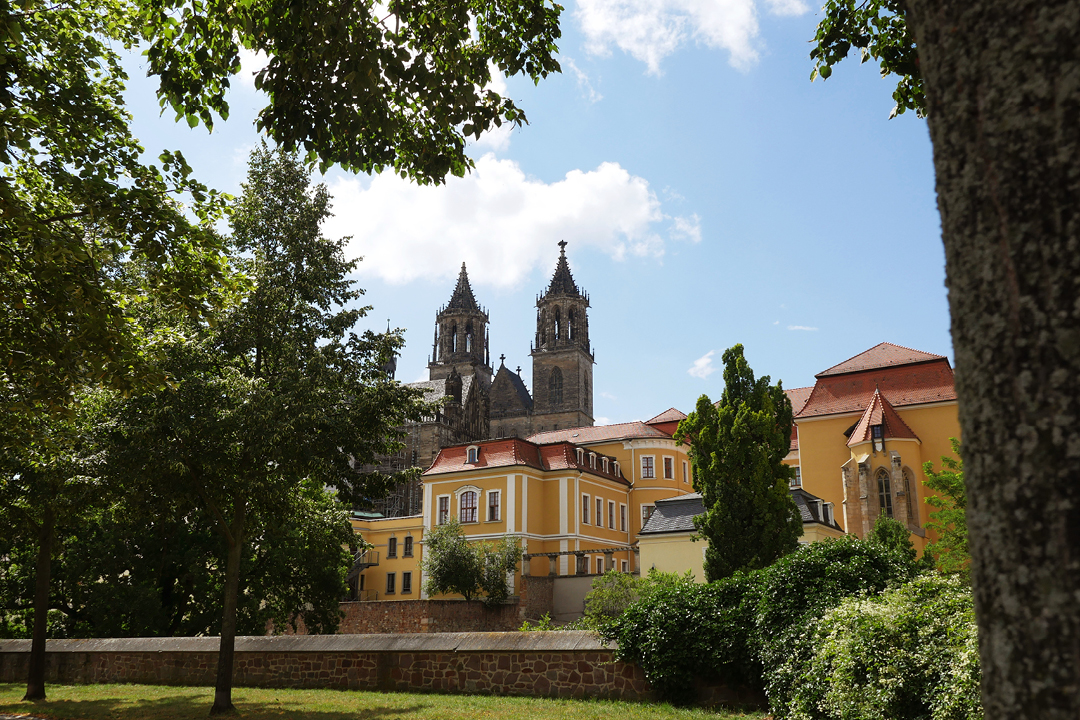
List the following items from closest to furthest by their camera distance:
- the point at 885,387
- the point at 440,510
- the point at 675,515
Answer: the point at 675,515 < the point at 885,387 < the point at 440,510

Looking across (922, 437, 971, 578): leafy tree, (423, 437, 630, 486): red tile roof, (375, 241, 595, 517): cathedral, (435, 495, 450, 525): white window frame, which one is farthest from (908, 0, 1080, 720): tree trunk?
(375, 241, 595, 517): cathedral

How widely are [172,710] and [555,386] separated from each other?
266 ft

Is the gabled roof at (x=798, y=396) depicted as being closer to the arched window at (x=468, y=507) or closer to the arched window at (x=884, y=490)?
the arched window at (x=884, y=490)

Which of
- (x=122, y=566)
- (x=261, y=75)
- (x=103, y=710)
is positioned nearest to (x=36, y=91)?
(x=261, y=75)

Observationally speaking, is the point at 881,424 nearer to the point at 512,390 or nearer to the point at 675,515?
the point at 675,515

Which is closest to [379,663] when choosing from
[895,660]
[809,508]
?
[895,660]

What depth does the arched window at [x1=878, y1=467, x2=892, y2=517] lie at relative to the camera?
116 feet

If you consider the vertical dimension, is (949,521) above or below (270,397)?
below

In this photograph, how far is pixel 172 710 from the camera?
13.1m

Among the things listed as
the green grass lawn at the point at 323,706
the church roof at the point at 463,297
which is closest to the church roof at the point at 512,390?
the church roof at the point at 463,297

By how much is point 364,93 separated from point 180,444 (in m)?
8.76

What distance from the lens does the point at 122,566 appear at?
2394 cm

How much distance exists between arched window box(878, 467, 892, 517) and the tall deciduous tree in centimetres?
3654

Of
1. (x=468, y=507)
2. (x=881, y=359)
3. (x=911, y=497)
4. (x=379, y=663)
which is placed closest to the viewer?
(x=379, y=663)
